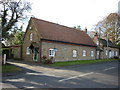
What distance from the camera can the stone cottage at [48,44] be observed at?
2295cm

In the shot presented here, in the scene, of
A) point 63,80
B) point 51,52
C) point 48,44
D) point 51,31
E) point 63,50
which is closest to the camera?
point 63,80

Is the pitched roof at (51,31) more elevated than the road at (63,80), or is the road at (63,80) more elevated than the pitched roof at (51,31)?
the pitched roof at (51,31)

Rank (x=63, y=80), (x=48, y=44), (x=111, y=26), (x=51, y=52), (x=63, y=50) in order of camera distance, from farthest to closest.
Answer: (x=111, y=26)
(x=63, y=50)
(x=51, y=52)
(x=48, y=44)
(x=63, y=80)

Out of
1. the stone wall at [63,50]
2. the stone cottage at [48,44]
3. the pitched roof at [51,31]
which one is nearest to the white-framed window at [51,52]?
the stone cottage at [48,44]

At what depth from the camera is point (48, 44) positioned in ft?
76.4

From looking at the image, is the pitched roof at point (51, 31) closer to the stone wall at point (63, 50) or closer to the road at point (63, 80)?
the stone wall at point (63, 50)

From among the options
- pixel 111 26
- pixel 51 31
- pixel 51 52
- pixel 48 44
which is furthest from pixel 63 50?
pixel 111 26

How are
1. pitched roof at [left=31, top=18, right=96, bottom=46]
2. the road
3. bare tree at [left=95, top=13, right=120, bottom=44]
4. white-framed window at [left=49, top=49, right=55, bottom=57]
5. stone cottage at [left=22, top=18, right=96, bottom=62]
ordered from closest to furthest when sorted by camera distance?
1. the road
2. stone cottage at [left=22, top=18, right=96, bottom=62]
3. white-framed window at [left=49, top=49, right=55, bottom=57]
4. pitched roof at [left=31, top=18, right=96, bottom=46]
5. bare tree at [left=95, top=13, right=120, bottom=44]

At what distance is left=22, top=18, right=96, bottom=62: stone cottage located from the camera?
75.3 ft

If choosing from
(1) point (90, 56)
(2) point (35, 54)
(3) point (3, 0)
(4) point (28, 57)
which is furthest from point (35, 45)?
(1) point (90, 56)

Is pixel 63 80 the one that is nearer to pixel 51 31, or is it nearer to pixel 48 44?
→ pixel 48 44

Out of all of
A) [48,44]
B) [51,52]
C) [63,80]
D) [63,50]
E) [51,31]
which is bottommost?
[63,80]

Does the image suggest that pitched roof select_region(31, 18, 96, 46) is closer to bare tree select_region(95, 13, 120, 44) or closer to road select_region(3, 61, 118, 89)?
road select_region(3, 61, 118, 89)

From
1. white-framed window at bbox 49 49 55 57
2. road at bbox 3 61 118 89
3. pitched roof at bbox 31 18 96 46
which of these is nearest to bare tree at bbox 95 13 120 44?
pitched roof at bbox 31 18 96 46
